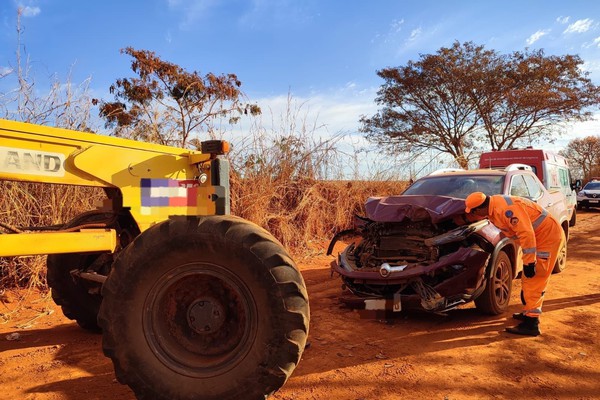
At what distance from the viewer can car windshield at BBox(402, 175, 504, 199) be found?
18.8 feet

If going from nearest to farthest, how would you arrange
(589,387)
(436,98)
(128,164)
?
(128,164) → (589,387) → (436,98)

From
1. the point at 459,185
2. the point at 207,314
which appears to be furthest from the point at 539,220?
the point at 207,314

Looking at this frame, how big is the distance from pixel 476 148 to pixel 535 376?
21.6m

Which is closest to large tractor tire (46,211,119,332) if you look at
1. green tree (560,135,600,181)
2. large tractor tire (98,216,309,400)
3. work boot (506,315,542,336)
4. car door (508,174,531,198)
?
large tractor tire (98,216,309,400)

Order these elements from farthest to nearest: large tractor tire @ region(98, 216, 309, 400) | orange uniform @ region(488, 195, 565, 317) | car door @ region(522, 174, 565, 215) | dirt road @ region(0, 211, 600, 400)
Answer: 1. car door @ region(522, 174, 565, 215)
2. orange uniform @ region(488, 195, 565, 317)
3. dirt road @ region(0, 211, 600, 400)
4. large tractor tire @ region(98, 216, 309, 400)

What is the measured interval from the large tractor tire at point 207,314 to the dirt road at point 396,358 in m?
0.85

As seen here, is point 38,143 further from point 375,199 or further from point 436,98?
point 436,98

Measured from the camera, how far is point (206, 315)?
248 cm

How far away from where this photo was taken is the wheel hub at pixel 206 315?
2.48 metres

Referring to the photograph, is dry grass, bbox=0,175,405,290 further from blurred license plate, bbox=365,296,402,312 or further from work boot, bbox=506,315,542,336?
work boot, bbox=506,315,542,336

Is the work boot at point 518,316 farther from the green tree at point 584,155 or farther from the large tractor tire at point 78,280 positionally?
the green tree at point 584,155

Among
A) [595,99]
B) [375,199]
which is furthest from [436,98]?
[375,199]

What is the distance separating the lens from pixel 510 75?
20.4 metres

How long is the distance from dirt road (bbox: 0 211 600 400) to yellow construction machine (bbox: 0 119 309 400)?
858 millimetres
